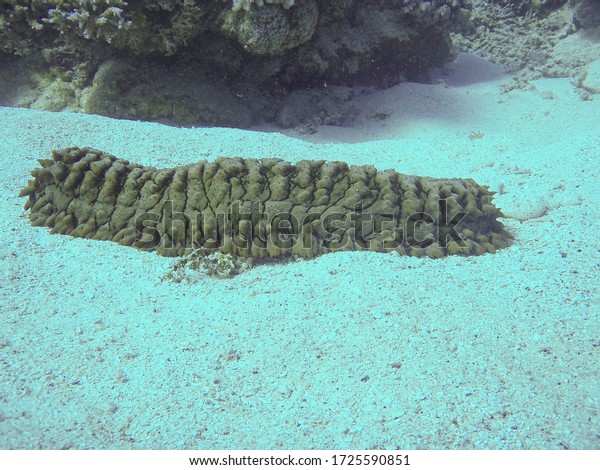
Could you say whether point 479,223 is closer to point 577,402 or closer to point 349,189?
point 349,189

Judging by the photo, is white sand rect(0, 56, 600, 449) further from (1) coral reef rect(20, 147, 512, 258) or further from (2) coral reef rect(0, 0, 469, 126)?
(2) coral reef rect(0, 0, 469, 126)

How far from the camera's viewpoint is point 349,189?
2766mm

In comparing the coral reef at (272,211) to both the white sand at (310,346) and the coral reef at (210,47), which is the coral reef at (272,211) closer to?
the white sand at (310,346)

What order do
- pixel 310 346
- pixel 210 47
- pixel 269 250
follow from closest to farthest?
pixel 310 346, pixel 269 250, pixel 210 47

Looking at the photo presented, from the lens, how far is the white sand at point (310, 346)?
1.55 metres

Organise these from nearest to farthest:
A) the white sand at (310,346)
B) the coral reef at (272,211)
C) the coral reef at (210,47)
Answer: the white sand at (310,346), the coral reef at (272,211), the coral reef at (210,47)

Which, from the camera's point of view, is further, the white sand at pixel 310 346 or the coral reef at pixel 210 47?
the coral reef at pixel 210 47

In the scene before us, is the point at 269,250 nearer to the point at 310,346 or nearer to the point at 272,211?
the point at 272,211

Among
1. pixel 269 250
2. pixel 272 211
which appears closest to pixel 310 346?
pixel 269 250

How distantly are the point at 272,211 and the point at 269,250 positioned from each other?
0.82ft

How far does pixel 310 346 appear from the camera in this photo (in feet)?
6.54

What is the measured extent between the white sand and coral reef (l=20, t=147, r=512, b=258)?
5.5 inches

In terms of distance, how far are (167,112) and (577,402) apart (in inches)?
193

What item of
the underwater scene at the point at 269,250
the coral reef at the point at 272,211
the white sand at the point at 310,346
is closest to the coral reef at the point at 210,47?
the underwater scene at the point at 269,250
